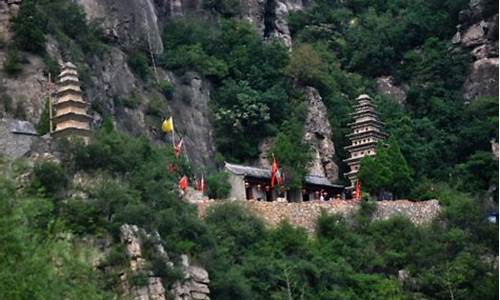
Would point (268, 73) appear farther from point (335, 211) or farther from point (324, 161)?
point (335, 211)

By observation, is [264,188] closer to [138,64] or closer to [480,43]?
[138,64]

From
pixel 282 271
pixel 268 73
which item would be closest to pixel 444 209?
pixel 282 271

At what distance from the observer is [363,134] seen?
197 feet

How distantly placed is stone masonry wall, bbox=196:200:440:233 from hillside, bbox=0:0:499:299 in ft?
0.80

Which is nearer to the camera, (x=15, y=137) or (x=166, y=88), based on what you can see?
(x=15, y=137)

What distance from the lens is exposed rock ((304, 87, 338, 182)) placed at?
195 ft

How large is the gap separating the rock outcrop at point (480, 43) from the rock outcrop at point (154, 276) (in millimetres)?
24953

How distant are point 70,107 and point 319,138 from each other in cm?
1472

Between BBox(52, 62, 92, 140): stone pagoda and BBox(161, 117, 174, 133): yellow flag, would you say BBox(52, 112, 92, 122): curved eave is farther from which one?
BBox(161, 117, 174, 133): yellow flag

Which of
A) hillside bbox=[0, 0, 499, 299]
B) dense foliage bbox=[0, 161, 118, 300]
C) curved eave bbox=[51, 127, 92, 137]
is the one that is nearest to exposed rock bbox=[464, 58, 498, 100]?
hillside bbox=[0, 0, 499, 299]

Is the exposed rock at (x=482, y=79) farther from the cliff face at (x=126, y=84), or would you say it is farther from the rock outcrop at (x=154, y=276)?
the rock outcrop at (x=154, y=276)

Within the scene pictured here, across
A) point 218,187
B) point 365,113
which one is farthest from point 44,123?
point 365,113

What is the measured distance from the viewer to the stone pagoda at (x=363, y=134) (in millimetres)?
59219

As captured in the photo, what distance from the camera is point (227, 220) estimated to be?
4741 cm
